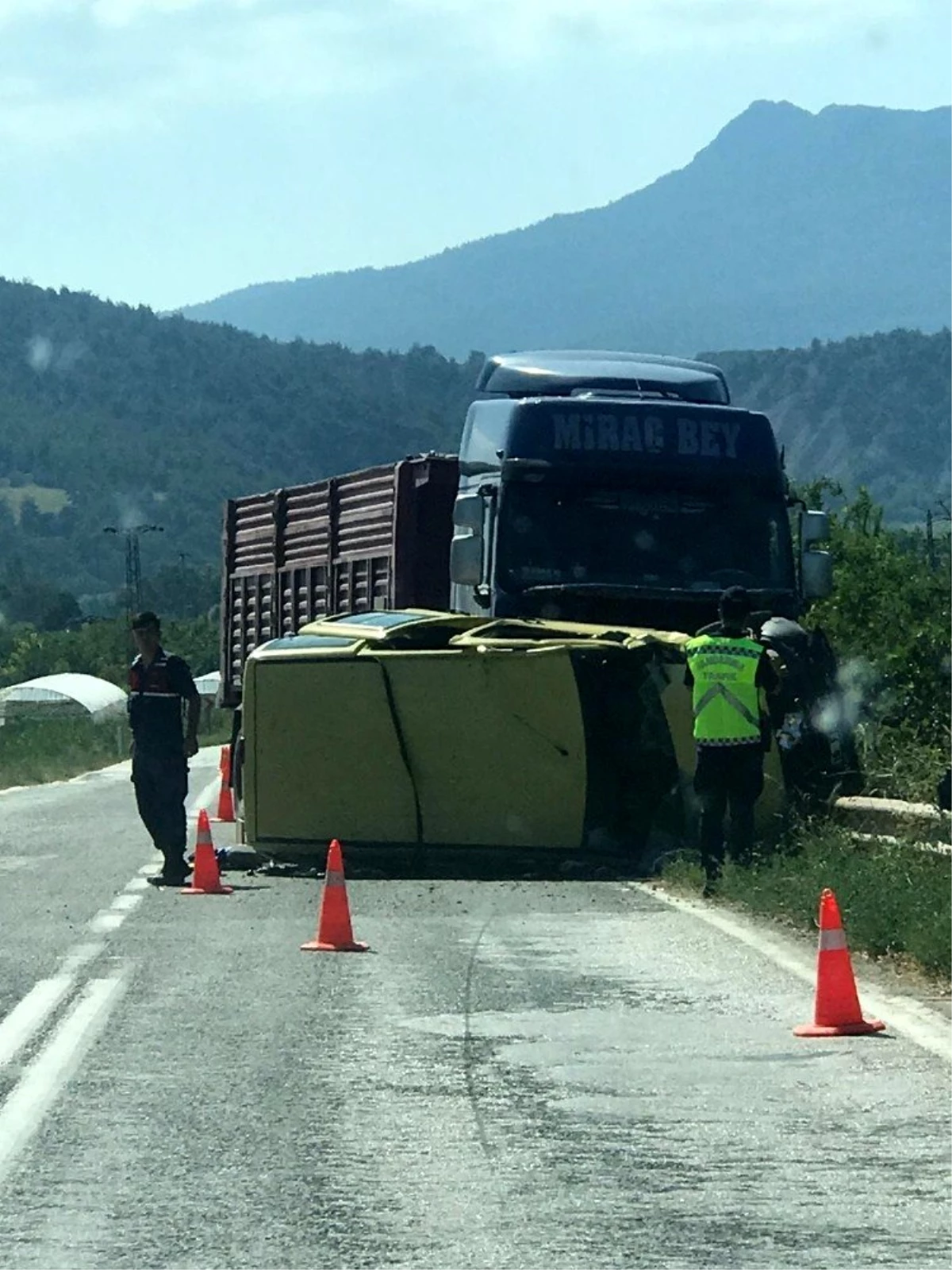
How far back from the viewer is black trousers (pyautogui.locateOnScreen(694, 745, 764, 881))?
48.3 ft

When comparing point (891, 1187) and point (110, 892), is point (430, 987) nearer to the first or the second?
point (891, 1187)

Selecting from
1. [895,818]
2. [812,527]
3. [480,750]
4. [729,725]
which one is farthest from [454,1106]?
[812,527]

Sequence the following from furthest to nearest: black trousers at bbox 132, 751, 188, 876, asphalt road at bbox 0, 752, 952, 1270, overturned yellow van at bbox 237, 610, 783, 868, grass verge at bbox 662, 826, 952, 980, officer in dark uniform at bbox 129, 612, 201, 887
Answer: overturned yellow van at bbox 237, 610, 783, 868
officer in dark uniform at bbox 129, 612, 201, 887
black trousers at bbox 132, 751, 188, 876
grass verge at bbox 662, 826, 952, 980
asphalt road at bbox 0, 752, 952, 1270

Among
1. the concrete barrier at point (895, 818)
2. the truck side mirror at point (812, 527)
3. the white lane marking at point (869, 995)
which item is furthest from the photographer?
the truck side mirror at point (812, 527)

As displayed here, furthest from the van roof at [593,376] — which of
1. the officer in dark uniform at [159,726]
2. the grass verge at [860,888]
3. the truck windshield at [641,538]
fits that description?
the grass verge at [860,888]

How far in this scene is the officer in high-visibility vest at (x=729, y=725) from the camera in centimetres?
1480

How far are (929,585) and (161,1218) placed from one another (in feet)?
72.9

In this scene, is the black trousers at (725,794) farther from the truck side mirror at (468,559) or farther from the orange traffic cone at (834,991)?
the orange traffic cone at (834,991)

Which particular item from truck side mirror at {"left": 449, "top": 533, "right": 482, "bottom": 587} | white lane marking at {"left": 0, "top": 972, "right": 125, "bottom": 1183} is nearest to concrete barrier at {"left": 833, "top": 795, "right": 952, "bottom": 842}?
truck side mirror at {"left": 449, "top": 533, "right": 482, "bottom": 587}

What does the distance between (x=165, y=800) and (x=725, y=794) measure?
3799mm

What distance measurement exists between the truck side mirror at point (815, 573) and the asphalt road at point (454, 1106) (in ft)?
19.5

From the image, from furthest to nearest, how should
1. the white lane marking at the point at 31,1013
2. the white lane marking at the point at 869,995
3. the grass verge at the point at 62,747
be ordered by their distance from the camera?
the grass verge at the point at 62,747 → the white lane marking at the point at 869,995 → the white lane marking at the point at 31,1013

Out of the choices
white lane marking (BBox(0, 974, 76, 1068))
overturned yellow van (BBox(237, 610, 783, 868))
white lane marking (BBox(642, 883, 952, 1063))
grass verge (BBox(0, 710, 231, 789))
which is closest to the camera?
white lane marking (BBox(0, 974, 76, 1068))

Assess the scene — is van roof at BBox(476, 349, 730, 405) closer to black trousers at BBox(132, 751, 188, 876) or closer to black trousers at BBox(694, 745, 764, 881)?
black trousers at BBox(132, 751, 188, 876)
